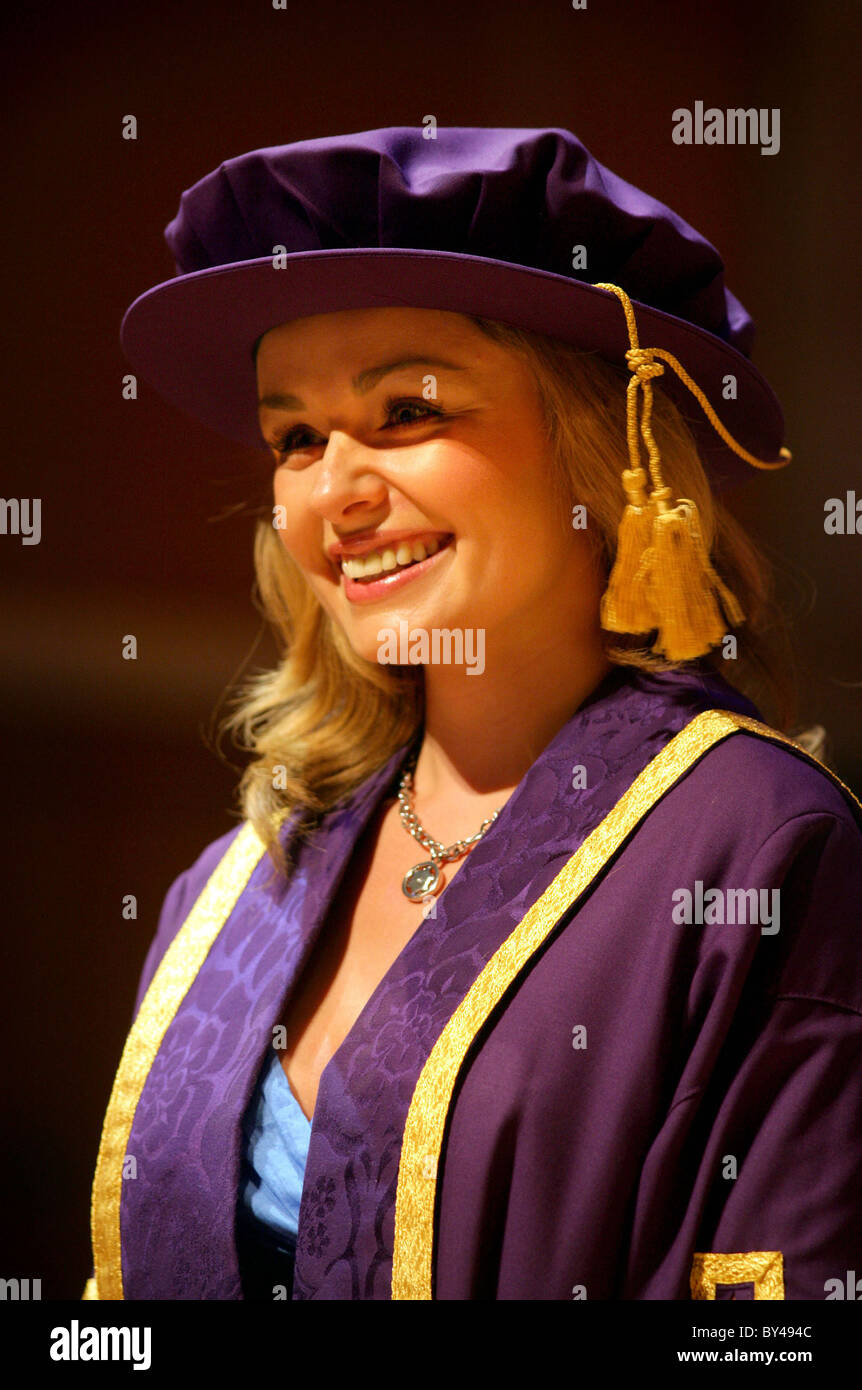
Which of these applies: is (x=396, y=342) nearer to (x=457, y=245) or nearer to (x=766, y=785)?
(x=457, y=245)

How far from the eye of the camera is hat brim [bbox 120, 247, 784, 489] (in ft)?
3.38

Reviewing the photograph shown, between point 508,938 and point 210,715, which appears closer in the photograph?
point 508,938

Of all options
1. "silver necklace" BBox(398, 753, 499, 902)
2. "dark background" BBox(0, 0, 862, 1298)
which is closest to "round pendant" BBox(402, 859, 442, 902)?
"silver necklace" BBox(398, 753, 499, 902)

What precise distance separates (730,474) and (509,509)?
1.09ft

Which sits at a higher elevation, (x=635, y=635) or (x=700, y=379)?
(x=700, y=379)

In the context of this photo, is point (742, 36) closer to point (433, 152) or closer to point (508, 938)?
point (433, 152)

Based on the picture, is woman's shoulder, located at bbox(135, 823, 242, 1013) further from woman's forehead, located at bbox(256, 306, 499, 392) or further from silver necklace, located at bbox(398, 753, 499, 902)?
woman's forehead, located at bbox(256, 306, 499, 392)

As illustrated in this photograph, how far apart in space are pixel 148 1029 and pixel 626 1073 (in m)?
0.53

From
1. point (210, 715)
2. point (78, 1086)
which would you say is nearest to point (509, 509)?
point (210, 715)

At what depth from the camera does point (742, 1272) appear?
36.8 inches

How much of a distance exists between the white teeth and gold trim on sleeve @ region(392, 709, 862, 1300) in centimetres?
26

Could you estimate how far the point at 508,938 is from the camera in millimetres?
1043

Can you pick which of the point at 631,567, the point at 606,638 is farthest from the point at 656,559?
the point at 606,638

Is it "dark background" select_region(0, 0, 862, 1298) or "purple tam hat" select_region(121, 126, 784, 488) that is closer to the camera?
"purple tam hat" select_region(121, 126, 784, 488)
